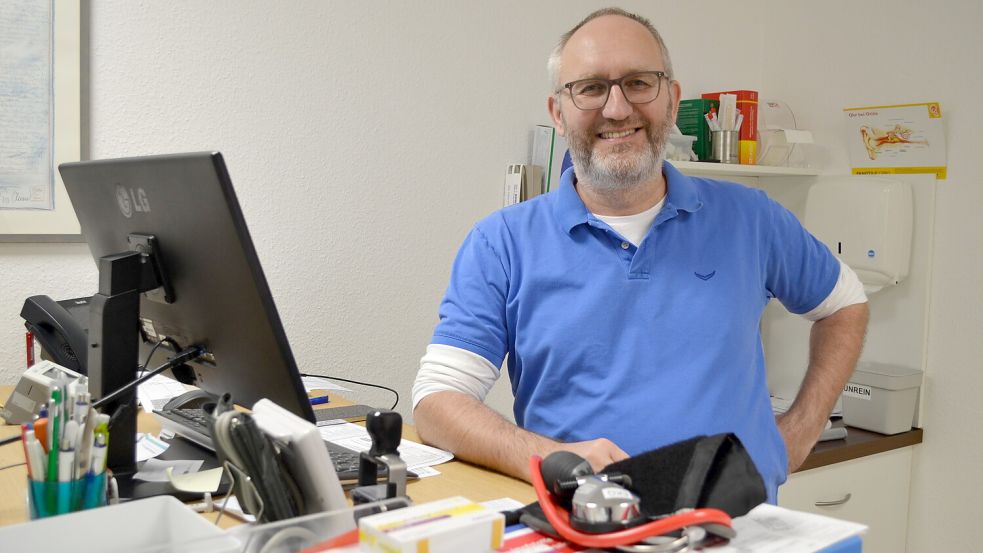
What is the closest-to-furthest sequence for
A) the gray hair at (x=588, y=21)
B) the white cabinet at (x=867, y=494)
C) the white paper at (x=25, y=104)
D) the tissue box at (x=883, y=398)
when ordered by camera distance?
the gray hair at (x=588, y=21)
the white paper at (x=25, y=104)
the white cabinet at (x=867, y=494)
the tissue box at (x=883, y=398)

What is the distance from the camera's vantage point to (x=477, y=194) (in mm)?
2703

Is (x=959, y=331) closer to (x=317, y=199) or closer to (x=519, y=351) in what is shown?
(x=519, y=351)

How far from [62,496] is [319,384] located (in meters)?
1.29

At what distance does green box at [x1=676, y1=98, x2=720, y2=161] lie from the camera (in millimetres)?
3025

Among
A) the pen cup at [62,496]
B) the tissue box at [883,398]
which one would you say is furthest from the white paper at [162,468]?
the tissue box at [883,398]

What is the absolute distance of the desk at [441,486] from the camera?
115cm

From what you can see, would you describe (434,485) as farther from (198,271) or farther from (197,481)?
(198,271)

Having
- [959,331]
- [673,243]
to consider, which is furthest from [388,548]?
[959,331]

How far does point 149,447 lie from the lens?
56.3 inches

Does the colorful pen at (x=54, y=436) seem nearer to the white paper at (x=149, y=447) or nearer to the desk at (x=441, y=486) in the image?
the desk at (x=441, y=486)

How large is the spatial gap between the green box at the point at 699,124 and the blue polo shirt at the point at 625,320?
4.34ft

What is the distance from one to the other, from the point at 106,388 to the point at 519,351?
0.73 m

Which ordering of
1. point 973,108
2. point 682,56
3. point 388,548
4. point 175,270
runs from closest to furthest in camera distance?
point 388,548
point 175,270
point 973,108
point 682,56

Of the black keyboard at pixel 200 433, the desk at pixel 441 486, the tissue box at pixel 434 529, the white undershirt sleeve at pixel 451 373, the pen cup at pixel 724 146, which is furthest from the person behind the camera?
the pen cup at pixel 724 146
